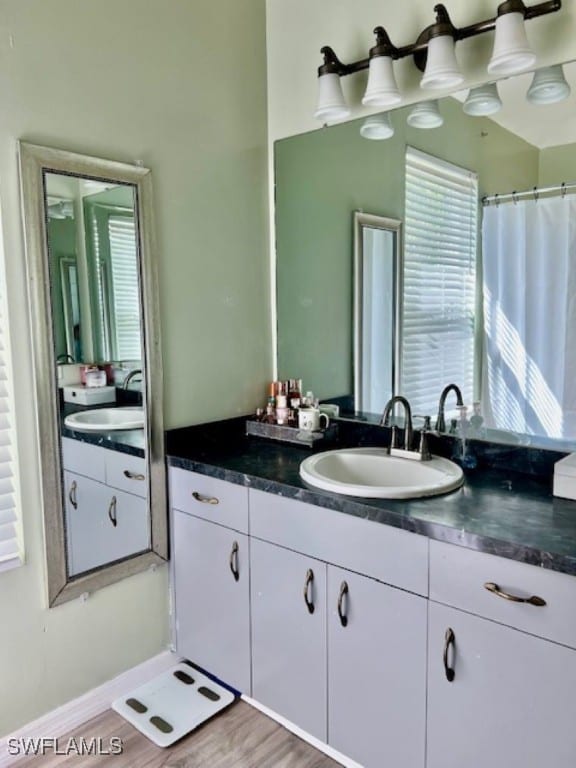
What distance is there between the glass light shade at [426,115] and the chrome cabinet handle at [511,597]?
1423 mm

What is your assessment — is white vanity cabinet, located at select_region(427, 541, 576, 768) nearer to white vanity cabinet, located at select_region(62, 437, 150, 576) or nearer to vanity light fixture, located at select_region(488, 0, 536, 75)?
white vanity cabinet, located at select_region(62, 437, 150, 576)

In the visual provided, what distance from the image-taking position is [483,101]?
1.76 m

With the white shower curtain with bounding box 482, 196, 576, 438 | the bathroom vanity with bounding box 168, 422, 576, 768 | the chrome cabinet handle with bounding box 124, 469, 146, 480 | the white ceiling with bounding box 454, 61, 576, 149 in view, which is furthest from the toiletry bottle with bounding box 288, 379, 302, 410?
the white ceiling with bounding box 454, 61, 576, 149

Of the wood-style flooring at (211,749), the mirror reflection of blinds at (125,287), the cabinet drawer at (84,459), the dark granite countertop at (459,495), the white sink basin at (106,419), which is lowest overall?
the wood-style flooring at (211,749)

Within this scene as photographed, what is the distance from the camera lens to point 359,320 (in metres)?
2.26

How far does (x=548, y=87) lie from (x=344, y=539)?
1.39 m

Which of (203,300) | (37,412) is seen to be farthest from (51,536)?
(203,300)

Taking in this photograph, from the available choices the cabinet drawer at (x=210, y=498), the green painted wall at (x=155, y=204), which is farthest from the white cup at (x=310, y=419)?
the cabinet drawer at (x=210, y=498)

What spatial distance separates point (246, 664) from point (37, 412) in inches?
41.0

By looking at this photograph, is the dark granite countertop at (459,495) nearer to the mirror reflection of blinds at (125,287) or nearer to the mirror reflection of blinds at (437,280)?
the mirror reflection of blinds at (437,280)

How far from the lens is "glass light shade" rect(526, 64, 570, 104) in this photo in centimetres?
163

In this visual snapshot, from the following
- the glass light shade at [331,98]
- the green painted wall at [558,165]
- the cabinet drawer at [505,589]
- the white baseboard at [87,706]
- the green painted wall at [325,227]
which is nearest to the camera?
the cabinet drawer at [505,589]

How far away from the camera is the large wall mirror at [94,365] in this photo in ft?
5.67

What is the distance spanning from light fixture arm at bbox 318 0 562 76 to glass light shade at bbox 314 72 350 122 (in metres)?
0.03
